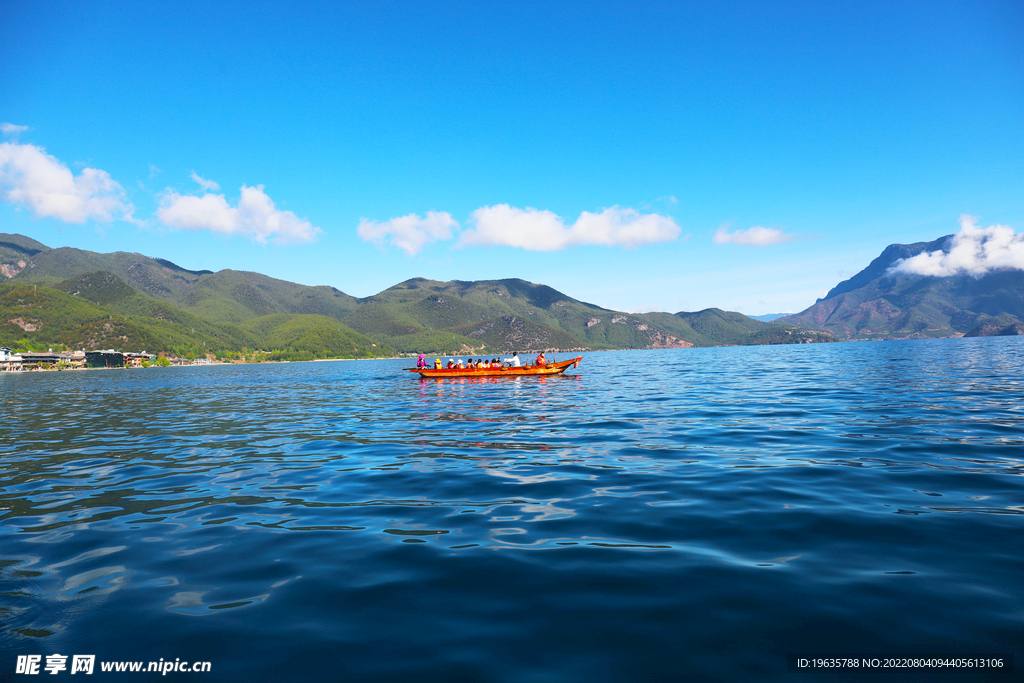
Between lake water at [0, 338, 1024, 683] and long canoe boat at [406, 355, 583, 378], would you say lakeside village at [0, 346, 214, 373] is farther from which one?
lake water at [0, 338, 1024, 683]

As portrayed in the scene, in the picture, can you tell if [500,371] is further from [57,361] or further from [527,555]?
[57,361]

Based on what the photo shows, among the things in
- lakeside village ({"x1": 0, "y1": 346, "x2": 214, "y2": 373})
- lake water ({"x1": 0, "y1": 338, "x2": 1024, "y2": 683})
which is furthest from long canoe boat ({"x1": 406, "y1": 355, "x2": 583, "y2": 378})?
lakeside village ({"x1": 0, "y1": 346, "x2": 214, "y2": 373})

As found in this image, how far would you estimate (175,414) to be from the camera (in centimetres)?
2947

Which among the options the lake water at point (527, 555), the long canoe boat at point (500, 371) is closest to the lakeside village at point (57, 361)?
the long canoe boat at point (500, 371)

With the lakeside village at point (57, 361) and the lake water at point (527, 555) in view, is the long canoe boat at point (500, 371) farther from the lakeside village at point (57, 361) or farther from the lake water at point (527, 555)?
the lakeside village at point (57, 361)

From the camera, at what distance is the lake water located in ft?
16.1

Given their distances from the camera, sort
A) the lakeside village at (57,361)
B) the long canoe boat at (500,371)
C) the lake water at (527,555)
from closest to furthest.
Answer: the lake water at (527,555)
the long canoe boat at (500,371)
the lakeside village at (57,361)

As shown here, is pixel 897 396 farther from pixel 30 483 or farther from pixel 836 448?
pixel 30 483

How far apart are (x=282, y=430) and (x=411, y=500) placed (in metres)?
14.3

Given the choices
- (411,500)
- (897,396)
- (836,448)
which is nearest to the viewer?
(411,500)

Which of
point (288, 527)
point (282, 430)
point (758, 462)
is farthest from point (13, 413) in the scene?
point (758, 462)

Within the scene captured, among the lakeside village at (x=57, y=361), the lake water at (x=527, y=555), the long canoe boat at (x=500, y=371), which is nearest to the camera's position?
the lake water at (x=527, y=555)

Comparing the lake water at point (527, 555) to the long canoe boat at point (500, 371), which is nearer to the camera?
the lake water at point (527, 555)

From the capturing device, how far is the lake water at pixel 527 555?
491 centimetres
